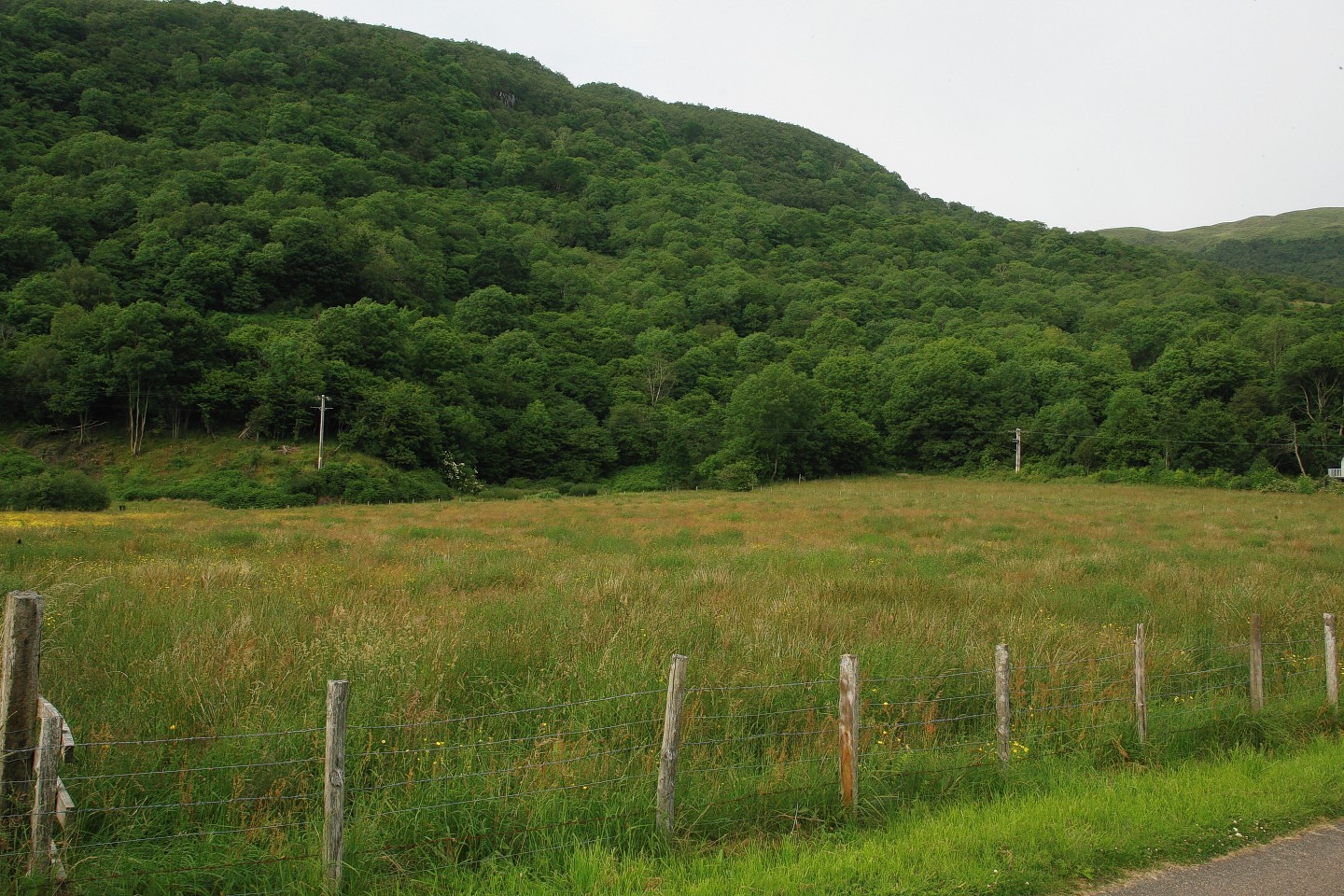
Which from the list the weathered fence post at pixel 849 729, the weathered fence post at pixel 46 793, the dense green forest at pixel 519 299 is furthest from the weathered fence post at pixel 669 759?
the dense green forest at pixel 519 299

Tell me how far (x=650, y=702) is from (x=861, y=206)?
183552 mm

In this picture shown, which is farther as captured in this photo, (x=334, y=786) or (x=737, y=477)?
(x=737, y=477)

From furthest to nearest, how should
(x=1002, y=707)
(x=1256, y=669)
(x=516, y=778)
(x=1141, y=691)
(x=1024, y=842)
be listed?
(x=1256, y=669) → (x=1141, y=691) → (x=1002, y=707) → (x=516, y=778) → (x=1024, y=842)

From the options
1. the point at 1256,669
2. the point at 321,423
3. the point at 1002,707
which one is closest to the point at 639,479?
the point at 321,423

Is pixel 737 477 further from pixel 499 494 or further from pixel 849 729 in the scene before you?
pixel 849 729

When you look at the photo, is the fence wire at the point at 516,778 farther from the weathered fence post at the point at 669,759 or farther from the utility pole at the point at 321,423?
the utility pole at the point at 321,423

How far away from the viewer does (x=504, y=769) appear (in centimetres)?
533

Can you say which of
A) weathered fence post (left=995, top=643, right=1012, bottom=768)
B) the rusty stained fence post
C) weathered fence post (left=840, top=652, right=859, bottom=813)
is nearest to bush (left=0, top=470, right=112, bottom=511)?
weathered fence post (left=840, top=652, right=859, bottom=813)

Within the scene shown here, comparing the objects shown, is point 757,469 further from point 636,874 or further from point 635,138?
point 635,138

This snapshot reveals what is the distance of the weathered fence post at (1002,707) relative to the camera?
6.43m

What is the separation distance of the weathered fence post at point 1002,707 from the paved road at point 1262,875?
1.45 metres

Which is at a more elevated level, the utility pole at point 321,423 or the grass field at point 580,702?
the utility pole at point 321,423

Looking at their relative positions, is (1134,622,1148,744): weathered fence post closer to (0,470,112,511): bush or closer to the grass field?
the grass field

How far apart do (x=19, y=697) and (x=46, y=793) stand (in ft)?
1.65
